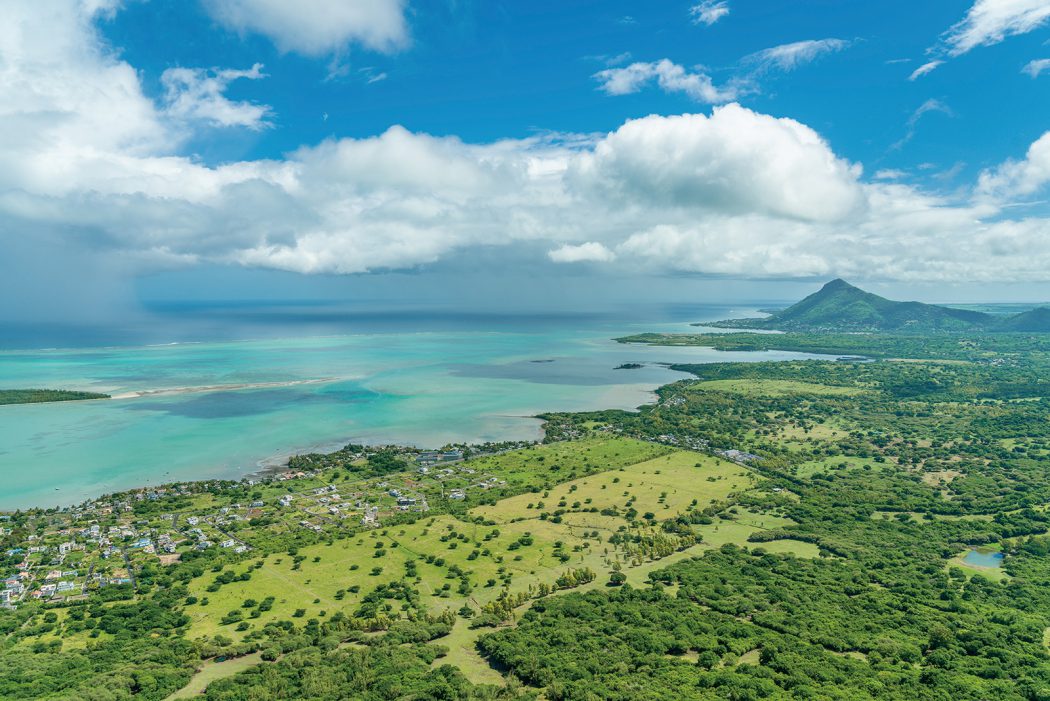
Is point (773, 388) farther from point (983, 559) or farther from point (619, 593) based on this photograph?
point (619, 593)

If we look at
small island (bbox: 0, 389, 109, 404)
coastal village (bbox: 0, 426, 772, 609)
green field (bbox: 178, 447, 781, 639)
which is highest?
small island (bbox: 0, 389, 109, 404)

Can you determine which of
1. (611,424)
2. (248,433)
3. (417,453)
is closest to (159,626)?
(417,453)

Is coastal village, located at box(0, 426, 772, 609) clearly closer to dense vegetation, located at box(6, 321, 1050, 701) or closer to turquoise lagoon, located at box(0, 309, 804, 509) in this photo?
dense vegetation, located at box(6, 321, 1050, 701)

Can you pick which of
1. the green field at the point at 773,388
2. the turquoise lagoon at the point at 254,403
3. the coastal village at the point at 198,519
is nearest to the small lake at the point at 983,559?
the coastal village at the point at 198,519

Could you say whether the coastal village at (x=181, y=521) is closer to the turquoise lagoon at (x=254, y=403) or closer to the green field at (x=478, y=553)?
the green field at (x=478, y=553)

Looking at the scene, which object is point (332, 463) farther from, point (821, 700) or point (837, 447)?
point (837, 447)

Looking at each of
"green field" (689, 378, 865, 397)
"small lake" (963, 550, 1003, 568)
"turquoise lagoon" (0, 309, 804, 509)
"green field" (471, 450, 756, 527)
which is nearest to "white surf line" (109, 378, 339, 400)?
"turquoise lagoon" (0, 309, 804, 509)
